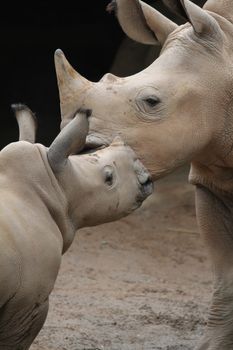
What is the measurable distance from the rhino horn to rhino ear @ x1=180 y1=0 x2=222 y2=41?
0.61 metres

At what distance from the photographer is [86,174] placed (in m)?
5.12

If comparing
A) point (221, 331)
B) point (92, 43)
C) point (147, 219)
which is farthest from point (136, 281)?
point (92, 43)

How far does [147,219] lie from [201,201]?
12.4 ft

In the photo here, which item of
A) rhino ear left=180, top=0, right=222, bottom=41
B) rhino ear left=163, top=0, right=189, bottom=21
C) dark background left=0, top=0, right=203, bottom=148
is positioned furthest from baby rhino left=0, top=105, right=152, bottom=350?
dark background left=0, top=0, right=203, bottom=148

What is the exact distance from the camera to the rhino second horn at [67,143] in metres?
4.96

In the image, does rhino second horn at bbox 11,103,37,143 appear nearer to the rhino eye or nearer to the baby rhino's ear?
the baby rhino's ear

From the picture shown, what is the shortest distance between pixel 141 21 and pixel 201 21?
600 millimetres

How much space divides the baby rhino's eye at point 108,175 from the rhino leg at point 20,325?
0.57m

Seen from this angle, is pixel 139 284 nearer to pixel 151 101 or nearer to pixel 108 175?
pixel 151 101

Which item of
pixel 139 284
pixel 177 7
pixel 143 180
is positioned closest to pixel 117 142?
pixel 143 180

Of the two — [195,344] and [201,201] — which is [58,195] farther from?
[195,344]

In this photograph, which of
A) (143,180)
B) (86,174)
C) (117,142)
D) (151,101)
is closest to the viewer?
(86,174)

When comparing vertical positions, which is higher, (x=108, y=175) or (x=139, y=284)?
(x=108, y=175)

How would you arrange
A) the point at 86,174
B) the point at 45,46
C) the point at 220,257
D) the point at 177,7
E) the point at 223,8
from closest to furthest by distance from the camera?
the point at 86,174 < the point at 177,7 < the point at 223,8 < the point at 220,257 < the point at 45,46
